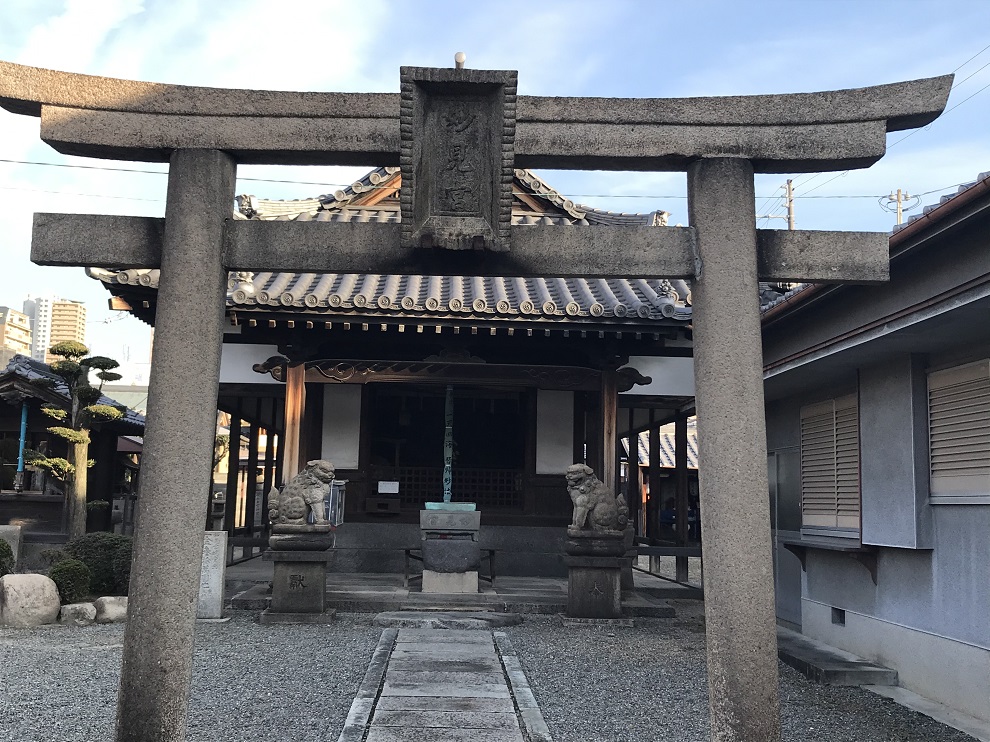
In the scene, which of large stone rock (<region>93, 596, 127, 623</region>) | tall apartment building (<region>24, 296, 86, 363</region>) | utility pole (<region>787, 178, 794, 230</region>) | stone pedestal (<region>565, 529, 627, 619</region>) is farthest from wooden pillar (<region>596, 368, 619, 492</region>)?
tall apartment building (<region>24, 296, 86, 363</region>)

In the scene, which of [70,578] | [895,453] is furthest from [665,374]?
[70,578]

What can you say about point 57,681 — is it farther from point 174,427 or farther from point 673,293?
point 673,293

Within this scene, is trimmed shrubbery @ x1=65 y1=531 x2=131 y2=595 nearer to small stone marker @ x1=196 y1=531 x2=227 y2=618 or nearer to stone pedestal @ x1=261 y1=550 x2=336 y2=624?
small stone marker @ x1=196 y1=531 x2=227 y2=618

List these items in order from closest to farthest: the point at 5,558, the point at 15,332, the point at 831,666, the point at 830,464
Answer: the point at 831,666 < the point at 830,464 < the point at 5,558 < the point at 15,332

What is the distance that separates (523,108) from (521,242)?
0.81 metres

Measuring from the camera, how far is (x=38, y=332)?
5207 inches

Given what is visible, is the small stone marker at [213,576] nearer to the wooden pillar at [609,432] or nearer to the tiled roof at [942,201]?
the wooden pillar at [609,432]

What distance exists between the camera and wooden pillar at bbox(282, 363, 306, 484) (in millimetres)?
12680

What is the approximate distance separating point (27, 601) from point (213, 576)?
2.16 metres

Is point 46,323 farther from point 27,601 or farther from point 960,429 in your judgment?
point 960,429

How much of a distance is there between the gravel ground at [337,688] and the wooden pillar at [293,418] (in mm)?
2626

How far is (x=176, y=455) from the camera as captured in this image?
4891 millimetres

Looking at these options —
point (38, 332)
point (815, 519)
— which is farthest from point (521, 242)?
point (38, 332)

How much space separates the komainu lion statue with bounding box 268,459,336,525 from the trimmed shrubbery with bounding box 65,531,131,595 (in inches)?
91.9
